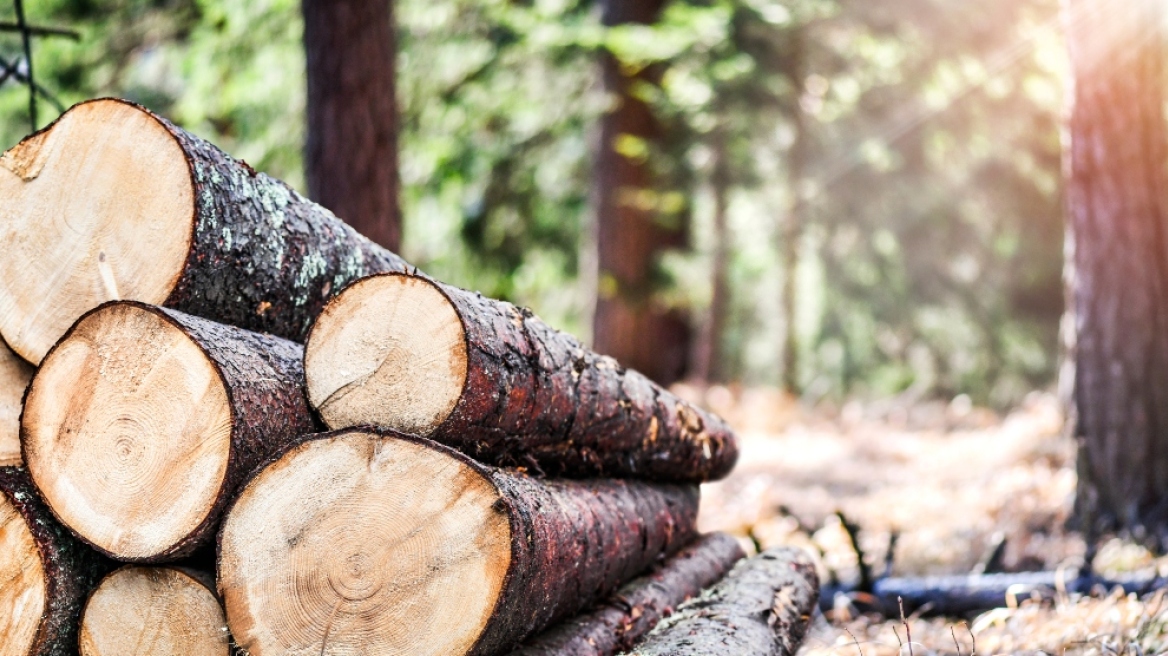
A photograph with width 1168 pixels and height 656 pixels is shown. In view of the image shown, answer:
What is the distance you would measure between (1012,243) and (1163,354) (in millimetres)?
9883

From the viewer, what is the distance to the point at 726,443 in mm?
4434

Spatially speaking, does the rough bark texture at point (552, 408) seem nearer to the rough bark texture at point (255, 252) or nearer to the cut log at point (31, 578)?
the rough bark texture at point (255, 252)

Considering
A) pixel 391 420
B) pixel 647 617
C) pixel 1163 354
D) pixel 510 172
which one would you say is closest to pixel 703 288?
pixel 510 172

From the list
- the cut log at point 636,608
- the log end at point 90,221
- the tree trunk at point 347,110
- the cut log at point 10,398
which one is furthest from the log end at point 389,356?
the tree trunk at point 347,110

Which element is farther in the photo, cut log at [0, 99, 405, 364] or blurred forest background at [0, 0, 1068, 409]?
blurred forest background at [0, 0, 1068, 409]

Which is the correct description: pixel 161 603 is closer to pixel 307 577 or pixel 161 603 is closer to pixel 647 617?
pixel 307 577

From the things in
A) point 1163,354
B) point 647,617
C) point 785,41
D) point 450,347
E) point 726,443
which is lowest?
point 647,617

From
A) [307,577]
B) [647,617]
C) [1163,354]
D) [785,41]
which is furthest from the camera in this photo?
[785,41]

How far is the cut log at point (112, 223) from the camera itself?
7.95 ft

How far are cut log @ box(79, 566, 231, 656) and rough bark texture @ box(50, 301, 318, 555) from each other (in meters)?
0.12

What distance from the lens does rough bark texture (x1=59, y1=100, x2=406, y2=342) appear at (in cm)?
245

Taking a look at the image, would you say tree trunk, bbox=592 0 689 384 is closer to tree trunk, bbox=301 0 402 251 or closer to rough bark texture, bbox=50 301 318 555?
tree trunk, bbox=301 0 402 251

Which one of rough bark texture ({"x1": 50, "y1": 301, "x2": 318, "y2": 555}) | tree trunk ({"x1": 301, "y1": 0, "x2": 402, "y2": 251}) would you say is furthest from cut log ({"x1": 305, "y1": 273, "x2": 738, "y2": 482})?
tree trunk ({"x1": 301, "y1": 0, "x2": 402, "y2": 251})

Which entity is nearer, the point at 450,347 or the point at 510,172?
the point at 450,347
